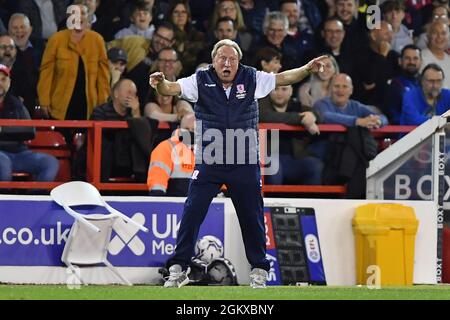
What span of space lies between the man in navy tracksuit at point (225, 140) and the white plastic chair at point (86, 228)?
145 cm

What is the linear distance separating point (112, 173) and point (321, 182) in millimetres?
2383

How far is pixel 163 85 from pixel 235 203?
1213mm

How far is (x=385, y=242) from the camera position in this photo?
13.9 metres

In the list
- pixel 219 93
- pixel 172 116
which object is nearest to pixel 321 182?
pixel 172 116

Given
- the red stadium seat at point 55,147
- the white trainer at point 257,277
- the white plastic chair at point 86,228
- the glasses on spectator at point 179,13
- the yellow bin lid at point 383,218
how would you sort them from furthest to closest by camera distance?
the glasses on spectator at point 179,13
the red stadium seat at point 55,147
the yellow bin lid at point 383,218
the white plastic chair at point 86,228
the white trainer at point 257,277

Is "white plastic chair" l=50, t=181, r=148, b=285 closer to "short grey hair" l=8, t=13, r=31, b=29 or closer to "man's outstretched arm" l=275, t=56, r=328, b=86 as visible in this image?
"man's outstretched arm" l=275, t=56, r=328, b=86

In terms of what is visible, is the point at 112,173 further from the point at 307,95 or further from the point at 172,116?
the point at 307,95

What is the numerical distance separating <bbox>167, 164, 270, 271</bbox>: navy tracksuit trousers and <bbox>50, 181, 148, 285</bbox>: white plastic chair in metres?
1.36

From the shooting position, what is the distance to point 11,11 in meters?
15.9

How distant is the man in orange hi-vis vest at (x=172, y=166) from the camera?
546 inches

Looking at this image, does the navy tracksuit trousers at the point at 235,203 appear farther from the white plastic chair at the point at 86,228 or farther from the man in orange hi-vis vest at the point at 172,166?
the man in orange hi-vis vest at the point at 172,166

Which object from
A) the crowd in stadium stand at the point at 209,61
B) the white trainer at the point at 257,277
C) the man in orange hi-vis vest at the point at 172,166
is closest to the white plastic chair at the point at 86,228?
the man in orange hi-vis vest at the point at 172,166

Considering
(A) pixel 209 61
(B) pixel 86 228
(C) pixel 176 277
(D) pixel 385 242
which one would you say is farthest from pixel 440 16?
(C) pixel 176 277

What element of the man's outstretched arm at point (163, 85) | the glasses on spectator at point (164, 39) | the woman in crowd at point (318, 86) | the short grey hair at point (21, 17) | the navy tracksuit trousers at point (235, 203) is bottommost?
the navy tracksuit trousers at point (235, 203)
